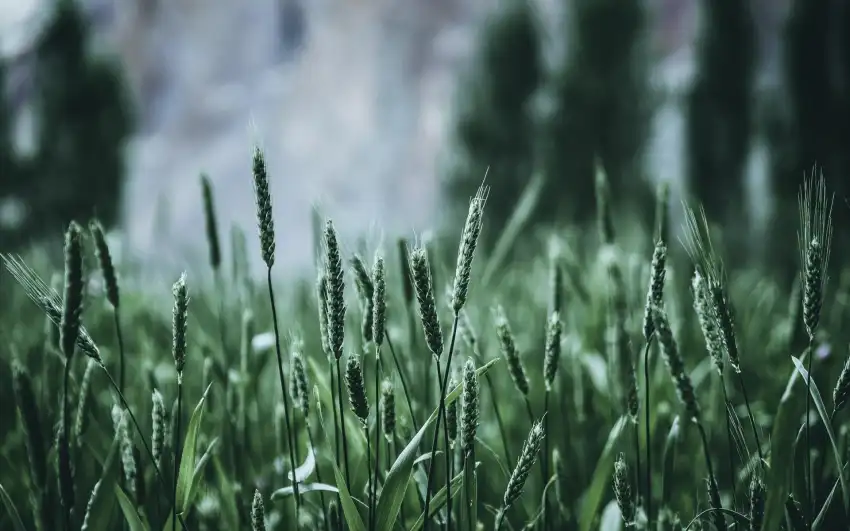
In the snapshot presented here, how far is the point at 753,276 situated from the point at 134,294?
3048 mm

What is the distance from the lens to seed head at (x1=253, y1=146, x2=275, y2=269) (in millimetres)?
523

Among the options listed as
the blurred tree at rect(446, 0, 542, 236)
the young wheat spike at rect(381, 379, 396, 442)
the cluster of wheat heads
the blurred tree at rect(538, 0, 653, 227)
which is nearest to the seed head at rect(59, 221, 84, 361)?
the cluster of wheat heads

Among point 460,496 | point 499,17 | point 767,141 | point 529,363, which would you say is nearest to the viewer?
point 460,496

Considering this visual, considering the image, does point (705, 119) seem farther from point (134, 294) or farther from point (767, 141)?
point (134, 294)

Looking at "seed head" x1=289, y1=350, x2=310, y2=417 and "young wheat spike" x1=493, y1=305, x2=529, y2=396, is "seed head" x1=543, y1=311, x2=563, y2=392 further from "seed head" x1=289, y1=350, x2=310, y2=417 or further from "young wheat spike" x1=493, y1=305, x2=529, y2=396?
"seed head" x1=289, y1=350, x2=310, y2=417

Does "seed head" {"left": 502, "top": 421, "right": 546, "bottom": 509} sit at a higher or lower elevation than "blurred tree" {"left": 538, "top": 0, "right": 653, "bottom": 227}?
lower

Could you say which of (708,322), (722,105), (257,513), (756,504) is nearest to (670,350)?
(708,322)

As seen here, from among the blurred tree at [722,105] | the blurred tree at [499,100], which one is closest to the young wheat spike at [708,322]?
the blurred tree at [722,105]

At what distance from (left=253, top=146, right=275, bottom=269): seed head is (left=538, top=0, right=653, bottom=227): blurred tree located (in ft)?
41.7

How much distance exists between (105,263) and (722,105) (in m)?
12.5

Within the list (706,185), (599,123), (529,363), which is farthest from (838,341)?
(599,123)

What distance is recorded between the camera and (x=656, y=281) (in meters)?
0.55

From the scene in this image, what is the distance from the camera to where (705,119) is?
1148 cm

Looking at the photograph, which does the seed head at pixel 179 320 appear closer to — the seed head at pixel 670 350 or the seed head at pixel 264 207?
the seed head at pixel 264 207
